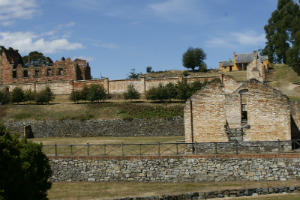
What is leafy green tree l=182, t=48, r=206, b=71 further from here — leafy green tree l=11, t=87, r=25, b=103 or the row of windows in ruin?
leafy green tree l=11, t=87, r=25, b=103

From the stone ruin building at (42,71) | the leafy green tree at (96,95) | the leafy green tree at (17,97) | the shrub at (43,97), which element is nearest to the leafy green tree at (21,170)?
the leafy green tree at (96,95)

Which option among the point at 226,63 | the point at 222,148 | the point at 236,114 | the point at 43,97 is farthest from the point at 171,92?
the point at 226,63

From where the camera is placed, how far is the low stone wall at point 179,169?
19.9m

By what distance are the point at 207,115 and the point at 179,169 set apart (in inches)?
165

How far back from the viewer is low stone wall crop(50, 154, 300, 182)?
784 inches

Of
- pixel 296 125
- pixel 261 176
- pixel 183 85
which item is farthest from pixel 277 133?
pixel 183 85

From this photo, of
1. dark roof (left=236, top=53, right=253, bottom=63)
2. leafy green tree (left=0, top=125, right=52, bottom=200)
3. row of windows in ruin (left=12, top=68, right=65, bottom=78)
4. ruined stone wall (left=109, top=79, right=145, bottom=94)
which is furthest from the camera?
dark roof (left=236, top=53, right=253, bottom=63)

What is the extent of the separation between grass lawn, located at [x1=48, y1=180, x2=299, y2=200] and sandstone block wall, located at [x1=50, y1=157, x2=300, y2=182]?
53 cm

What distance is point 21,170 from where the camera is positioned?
1494 cm

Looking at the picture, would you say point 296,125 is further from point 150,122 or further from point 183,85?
point 183,85

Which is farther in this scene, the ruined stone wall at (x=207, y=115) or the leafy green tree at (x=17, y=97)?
the leafy green tree at (x=17, y=97)

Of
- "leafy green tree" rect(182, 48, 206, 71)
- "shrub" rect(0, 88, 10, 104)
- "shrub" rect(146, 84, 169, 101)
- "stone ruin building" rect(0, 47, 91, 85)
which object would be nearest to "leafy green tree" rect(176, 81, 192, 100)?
"shrub" rect(146, 84, 169, 101)

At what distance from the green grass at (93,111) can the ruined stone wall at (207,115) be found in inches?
611

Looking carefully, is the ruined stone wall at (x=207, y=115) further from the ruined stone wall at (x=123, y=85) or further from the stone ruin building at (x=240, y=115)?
the ruined stone wall at (x=123, y=85)
